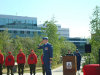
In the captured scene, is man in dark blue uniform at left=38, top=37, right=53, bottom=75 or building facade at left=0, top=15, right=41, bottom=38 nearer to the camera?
man in dark blue uniform at left=38, top=37, right=53, bottom=75

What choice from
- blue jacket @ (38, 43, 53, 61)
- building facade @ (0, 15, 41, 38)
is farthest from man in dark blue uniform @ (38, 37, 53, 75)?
building facade @ (0, 15, 41, 38)

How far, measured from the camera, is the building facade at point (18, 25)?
9763cm

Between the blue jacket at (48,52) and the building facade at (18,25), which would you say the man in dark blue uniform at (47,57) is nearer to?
the blue jacket at (48,52)

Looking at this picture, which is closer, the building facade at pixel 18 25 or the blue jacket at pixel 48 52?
the blue jacket at pixel 48 52

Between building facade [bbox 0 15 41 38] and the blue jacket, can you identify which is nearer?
the blue jacket

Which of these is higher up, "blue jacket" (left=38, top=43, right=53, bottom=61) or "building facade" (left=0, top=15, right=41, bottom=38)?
"building facade" (left=0, top=15, right=41, bottom=38)

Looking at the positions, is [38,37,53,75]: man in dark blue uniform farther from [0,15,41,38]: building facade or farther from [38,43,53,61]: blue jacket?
[0,15,41,38]: building facade

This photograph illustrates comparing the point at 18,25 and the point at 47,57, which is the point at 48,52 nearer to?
the point at 47,57

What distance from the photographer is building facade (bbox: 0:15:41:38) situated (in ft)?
320

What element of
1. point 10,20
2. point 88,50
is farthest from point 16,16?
point 88,50

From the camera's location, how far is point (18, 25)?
338 ft

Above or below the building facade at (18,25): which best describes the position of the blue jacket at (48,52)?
below

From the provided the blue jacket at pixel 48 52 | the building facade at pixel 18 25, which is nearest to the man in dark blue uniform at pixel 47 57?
the blue jacket at pixel 48 52

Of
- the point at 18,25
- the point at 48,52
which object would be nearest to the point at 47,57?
the point at 48,52
